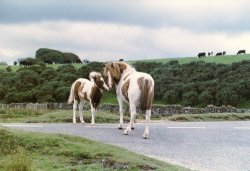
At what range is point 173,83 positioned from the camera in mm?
63688

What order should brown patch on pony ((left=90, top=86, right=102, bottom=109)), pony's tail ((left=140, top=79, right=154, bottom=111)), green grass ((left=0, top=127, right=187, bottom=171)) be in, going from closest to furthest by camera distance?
green grass ((left=0, top=127, right=187, bottom=171))
pony's tail ((left=140, top=79, right=154, bottom=111))
brown patch on pony ((left=90, top=86, right=102, bottom=109))

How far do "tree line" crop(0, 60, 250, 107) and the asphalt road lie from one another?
3707cm

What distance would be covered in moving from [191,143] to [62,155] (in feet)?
17.2

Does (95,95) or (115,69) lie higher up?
(115,69)

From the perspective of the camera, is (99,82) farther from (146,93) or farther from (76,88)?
(146,93)

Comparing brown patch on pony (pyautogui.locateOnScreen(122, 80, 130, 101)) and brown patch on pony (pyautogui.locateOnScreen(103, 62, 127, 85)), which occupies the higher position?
brown patch on pony (pyautogui.locateOnScreen(103, 62, 127, 85))

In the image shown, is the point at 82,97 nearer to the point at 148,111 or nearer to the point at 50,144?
the point at 148,111

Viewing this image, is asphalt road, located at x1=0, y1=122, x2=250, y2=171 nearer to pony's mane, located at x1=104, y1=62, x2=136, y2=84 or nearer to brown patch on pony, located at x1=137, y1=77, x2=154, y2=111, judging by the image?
brown patch on pony, located at x1=137, y1=77, x2=154, y2=111

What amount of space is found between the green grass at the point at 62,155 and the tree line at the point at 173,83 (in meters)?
43.5

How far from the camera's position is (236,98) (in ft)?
189

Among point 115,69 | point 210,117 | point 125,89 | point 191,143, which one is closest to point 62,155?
point 191,143

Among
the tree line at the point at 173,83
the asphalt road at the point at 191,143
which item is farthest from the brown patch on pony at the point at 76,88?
the tree line at the point at 173,83

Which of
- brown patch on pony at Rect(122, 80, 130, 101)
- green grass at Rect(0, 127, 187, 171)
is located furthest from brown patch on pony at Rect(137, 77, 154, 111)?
green grass at Rect(0, 127, 187, 171)

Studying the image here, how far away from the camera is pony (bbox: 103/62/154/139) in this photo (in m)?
17.2
